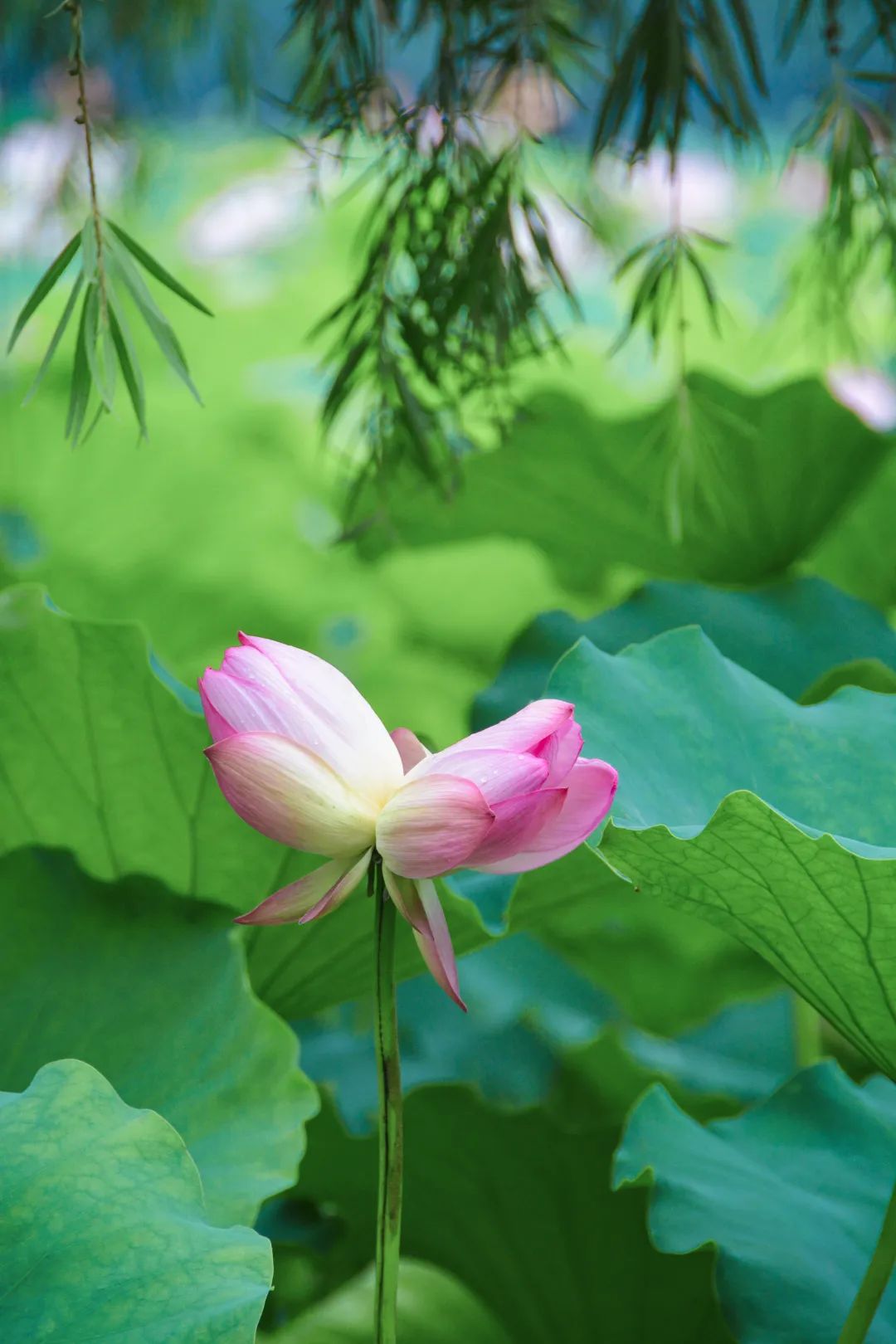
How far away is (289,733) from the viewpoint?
1.44ft

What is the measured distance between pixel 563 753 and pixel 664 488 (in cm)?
62

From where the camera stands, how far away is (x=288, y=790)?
0.43 metres

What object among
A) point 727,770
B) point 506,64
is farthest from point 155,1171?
point 506,64

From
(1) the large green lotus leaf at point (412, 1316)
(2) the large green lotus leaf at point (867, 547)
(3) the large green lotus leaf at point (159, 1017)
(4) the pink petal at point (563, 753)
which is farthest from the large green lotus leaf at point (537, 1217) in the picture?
(2) the large green lotus leaf at point (867, 547)

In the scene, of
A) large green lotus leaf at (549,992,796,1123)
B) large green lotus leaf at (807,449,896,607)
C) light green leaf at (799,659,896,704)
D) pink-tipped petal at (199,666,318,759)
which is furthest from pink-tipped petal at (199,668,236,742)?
large green lotus leaf at (807,449,896,607)

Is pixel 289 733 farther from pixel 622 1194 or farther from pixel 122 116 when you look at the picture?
pixel 122 116

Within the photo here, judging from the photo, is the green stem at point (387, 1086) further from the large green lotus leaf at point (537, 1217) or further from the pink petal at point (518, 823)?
the large green lotus leaf at point (537, 1217)

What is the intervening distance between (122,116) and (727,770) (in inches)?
43.9

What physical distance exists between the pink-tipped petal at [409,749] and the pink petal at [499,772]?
0.22 feet

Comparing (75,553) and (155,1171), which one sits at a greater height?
(155,1171)

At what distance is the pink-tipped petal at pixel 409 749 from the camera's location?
501mm

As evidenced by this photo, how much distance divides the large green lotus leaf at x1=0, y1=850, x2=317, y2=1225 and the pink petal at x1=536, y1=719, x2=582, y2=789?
23cm

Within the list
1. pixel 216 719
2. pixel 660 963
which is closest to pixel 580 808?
pixel 216 719

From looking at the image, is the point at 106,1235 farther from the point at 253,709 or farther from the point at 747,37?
the point at 747,37
